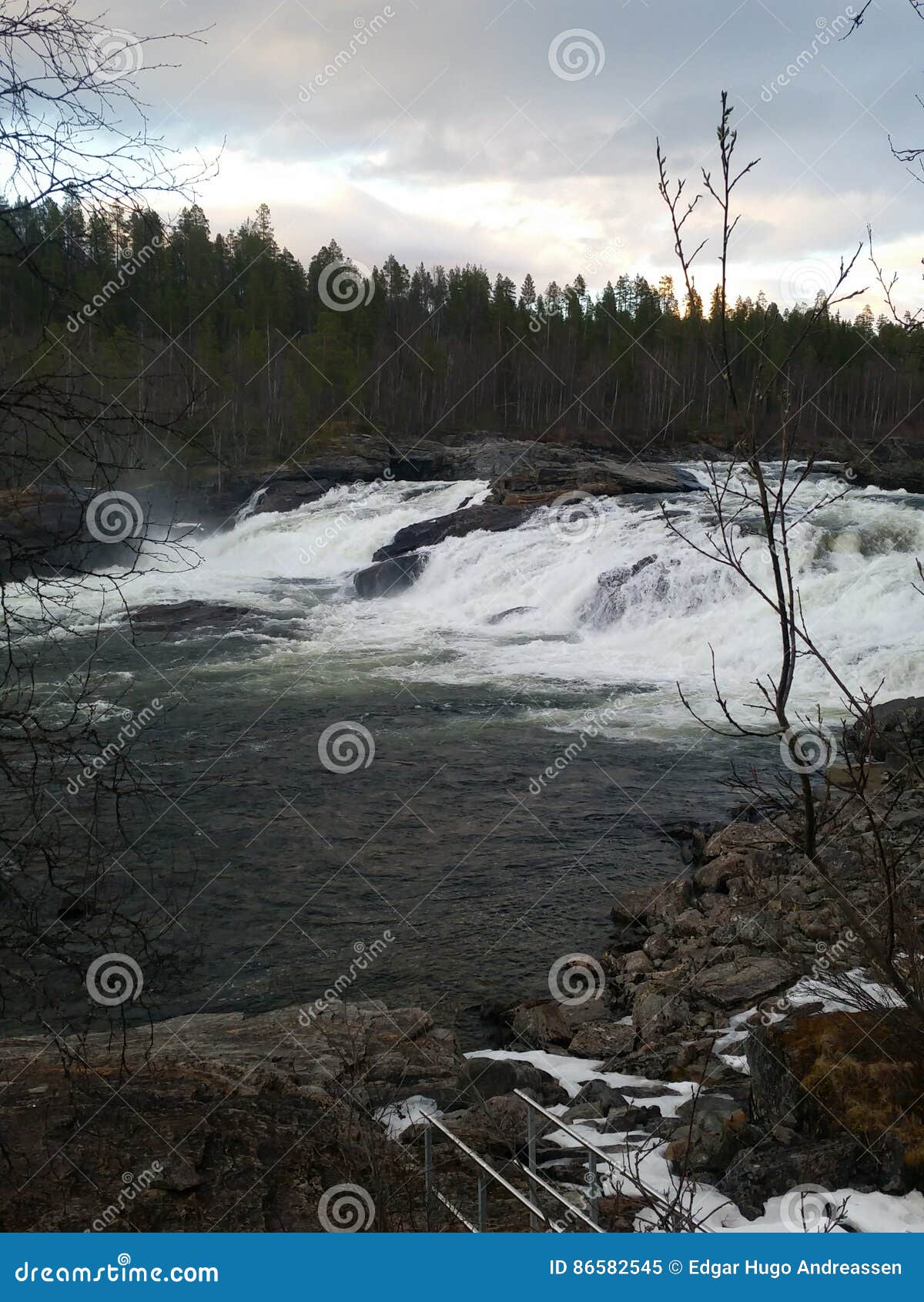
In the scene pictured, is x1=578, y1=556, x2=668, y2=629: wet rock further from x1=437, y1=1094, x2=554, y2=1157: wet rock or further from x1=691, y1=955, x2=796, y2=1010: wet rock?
x1=437, y1=1094, x2=554, y2=1157: wet rock

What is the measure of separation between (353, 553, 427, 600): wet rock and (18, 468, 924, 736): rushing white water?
0.35m

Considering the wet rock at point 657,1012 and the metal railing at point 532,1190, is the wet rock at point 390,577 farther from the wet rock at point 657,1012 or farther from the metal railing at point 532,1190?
the metal railing at point 532,1190

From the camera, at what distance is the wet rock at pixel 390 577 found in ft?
81.6

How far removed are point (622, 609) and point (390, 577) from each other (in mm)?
7501

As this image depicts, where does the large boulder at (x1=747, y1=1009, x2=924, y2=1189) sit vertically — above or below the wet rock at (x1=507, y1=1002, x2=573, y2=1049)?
above

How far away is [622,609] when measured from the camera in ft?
64.2

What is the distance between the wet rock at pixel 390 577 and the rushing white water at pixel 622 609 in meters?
0.35

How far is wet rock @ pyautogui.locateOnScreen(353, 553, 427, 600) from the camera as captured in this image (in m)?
24.9

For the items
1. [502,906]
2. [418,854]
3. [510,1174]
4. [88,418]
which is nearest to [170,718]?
[418,854]

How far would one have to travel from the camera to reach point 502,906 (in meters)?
9.07

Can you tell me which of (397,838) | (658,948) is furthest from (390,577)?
(658,948)

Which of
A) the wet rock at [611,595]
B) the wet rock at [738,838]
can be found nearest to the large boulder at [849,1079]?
the wet rock at [738,838]

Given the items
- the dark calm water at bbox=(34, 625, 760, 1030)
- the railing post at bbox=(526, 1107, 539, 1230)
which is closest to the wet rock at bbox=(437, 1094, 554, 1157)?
the railing post at bbox=(526, 1107, 539, 1230)

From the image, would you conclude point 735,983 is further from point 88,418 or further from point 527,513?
point 527,513
